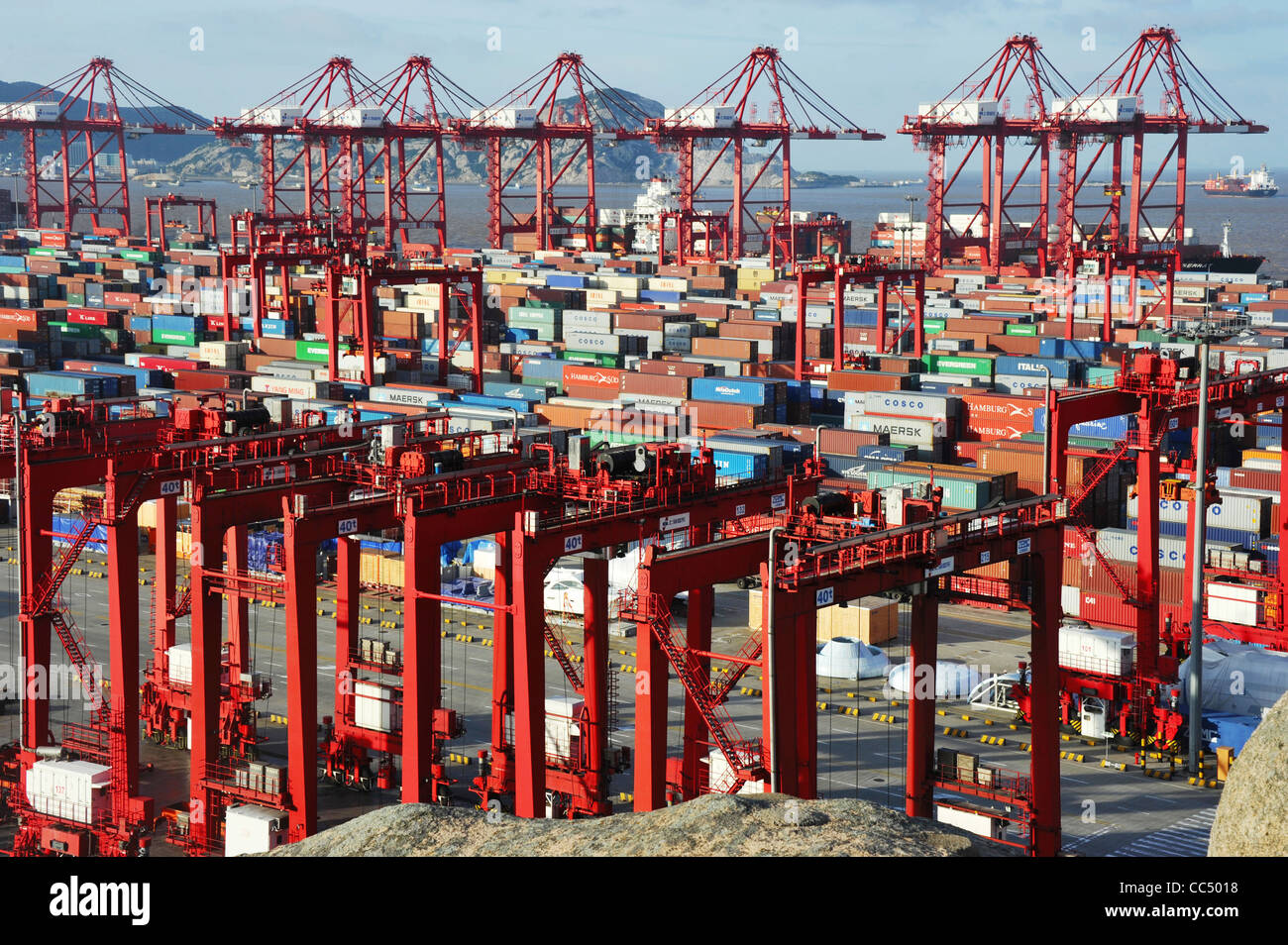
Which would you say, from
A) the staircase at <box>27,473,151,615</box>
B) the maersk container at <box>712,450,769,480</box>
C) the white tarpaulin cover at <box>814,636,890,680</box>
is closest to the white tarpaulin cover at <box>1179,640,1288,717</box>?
the white tarpaulin cover at <box>814,636,890,680</box>

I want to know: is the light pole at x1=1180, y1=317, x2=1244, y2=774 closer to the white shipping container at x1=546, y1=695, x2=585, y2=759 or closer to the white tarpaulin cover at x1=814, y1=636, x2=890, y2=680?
the white tarpaulin cover at x1=814, y1=636, x2=890, y2=680

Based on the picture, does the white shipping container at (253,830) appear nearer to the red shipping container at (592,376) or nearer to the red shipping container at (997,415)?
the red shipping container at (997,415)

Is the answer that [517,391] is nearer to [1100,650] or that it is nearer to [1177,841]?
[1100,650]

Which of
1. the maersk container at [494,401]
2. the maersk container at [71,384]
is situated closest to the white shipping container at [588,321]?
the maersk container at [494,401]

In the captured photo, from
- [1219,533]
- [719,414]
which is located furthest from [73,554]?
[719,414]
